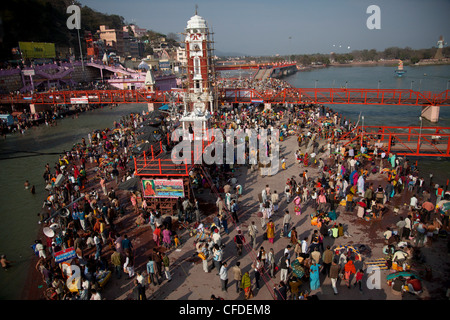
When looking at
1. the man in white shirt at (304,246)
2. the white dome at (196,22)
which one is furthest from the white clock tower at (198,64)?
the man in white shirt at (304,246)

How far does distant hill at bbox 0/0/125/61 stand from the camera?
3.74m

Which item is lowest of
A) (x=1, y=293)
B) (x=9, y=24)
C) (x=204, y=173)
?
(x=1, y=293)

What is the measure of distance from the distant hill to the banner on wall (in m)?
6.43

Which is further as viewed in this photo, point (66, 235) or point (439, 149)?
point (439, 149)

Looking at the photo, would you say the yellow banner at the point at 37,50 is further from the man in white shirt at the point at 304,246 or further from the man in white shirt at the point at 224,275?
the man in white shirt at the point at 304,246

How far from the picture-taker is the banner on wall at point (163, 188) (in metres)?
12.5

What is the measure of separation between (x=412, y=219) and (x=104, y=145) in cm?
2082

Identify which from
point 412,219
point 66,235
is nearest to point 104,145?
point 66,235

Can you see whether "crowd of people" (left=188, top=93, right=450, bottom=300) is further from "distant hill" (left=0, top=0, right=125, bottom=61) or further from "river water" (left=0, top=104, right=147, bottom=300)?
"distant hill" (left=0, top=0, right=125, bottom=61)

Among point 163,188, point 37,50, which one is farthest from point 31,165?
point 37,50

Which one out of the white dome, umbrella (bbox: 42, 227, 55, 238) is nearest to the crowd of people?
umbrella (bbox: 42, 227, 55, 238)

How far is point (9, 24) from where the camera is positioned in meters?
3.78

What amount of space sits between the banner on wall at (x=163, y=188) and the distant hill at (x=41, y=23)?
6.43 m
